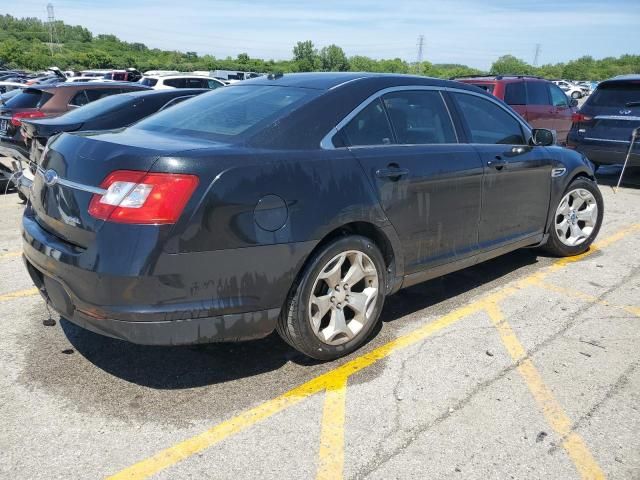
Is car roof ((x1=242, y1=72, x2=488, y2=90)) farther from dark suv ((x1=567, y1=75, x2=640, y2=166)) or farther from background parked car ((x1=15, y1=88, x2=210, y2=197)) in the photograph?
dark suv ((x1=567, y1=75, x2=640, y2=166))

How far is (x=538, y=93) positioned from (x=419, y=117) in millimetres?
8592

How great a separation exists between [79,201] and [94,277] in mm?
400

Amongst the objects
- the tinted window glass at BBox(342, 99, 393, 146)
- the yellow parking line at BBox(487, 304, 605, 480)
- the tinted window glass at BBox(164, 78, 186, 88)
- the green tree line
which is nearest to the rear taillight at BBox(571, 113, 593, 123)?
the yellow parking line at BBox(487, 304, 605, 480)

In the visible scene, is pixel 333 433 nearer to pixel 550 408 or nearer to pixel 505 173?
pixel 550 408

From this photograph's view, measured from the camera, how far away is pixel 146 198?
261 cm

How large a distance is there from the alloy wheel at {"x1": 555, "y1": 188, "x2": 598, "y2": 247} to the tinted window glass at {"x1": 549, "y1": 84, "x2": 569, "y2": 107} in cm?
684

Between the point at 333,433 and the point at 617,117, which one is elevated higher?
the point at 617,117

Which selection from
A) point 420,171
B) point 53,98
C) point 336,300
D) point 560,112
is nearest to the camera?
point 336,300

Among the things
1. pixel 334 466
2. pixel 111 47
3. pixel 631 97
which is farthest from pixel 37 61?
pixel 334 466

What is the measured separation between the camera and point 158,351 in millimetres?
3529

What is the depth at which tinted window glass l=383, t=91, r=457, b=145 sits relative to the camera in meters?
3.68

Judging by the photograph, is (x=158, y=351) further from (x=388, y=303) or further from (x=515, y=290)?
(x=515, y=290)

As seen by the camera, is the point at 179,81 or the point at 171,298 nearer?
the point at 171,298

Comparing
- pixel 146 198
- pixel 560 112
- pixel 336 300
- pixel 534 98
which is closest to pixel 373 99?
pixel 336 300
